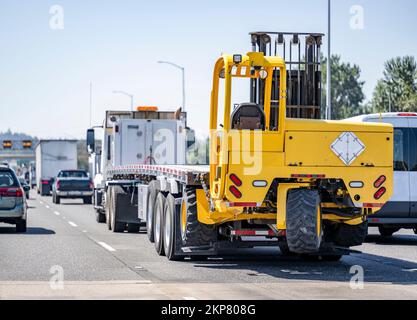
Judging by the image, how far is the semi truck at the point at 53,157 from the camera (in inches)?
2650

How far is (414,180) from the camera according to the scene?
873 inches

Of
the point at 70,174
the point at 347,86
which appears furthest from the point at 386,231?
the point at 347,86

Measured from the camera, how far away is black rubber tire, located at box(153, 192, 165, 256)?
722 inches

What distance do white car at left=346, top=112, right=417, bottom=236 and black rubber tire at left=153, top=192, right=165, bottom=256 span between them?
5.17m

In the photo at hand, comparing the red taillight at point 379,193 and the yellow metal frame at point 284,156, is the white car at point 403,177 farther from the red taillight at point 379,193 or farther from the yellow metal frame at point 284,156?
the yellow metal frame at point 284,156

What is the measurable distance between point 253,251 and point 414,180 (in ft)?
14.3

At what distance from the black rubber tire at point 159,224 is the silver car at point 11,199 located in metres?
6.88

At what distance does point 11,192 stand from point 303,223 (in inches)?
458

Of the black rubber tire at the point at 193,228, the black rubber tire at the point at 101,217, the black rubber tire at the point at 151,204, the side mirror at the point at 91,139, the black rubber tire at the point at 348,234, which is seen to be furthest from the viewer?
the black rubber tire at the point at 101,217

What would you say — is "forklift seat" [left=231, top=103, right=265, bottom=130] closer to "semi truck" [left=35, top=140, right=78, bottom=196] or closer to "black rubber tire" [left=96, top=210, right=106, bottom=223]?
"black rubber tire" [left=96, top=210, right=106, bottom=223]

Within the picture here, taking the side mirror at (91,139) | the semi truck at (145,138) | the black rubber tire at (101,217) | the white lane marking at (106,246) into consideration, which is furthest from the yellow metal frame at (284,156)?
the black rubber tire at (101,217)

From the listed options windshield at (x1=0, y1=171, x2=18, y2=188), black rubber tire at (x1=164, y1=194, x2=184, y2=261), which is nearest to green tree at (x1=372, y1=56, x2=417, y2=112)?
windshield at (x1=0, y1=171, x2=18, y2=188)
